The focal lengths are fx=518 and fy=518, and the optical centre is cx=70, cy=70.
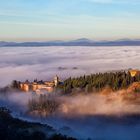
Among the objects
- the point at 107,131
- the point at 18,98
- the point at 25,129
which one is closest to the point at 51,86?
the point at 18,98

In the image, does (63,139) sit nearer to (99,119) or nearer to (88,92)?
(99,119)

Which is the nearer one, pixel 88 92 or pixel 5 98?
pixel 88 92

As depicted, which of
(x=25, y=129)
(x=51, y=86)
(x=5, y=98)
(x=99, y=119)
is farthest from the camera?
(x=5, y=98)

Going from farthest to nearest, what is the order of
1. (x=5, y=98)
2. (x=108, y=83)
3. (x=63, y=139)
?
(x=5, y=98), (x=108, y=83), (x=63, y=139)

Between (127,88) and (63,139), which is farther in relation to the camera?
(127,88)

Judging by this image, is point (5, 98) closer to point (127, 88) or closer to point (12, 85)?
point (12, 85)

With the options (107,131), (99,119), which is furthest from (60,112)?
(107,131)
